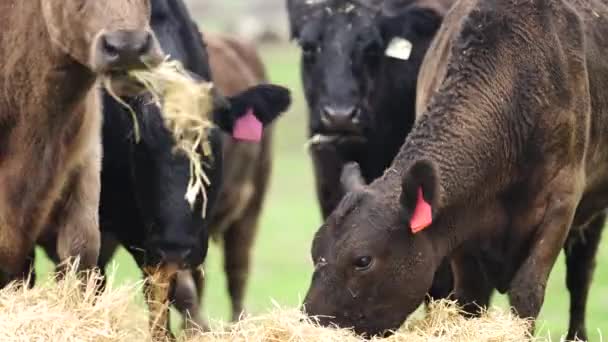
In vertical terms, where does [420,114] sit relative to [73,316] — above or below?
above

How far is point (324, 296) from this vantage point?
24.0ft

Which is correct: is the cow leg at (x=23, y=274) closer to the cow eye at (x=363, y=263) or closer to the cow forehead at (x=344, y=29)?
Answer: the cow eye at (x=363, y=263)

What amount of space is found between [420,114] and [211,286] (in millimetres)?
11165

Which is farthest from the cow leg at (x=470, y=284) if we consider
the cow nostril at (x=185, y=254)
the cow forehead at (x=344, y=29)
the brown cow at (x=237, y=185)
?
the brown cow at (x=237, y=185)

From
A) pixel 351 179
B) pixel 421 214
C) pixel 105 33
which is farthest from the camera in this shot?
pixel 351 179

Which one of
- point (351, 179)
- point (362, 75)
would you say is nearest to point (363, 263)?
point (351, 179)

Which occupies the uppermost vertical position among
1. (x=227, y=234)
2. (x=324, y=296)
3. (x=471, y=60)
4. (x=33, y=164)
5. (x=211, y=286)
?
(x=471, y=60)

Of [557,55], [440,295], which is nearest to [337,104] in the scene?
[440,295]

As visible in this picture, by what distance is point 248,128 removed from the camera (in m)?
8.52

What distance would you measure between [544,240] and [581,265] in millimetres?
2489

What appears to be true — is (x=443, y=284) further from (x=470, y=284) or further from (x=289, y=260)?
(x=289, y=260)

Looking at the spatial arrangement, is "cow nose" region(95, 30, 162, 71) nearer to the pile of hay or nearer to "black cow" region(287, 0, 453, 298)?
the pile of hay

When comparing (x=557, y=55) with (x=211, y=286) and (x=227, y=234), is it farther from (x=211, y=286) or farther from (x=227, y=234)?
(x=211, y=286)

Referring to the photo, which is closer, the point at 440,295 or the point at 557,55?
the point at 557,55
